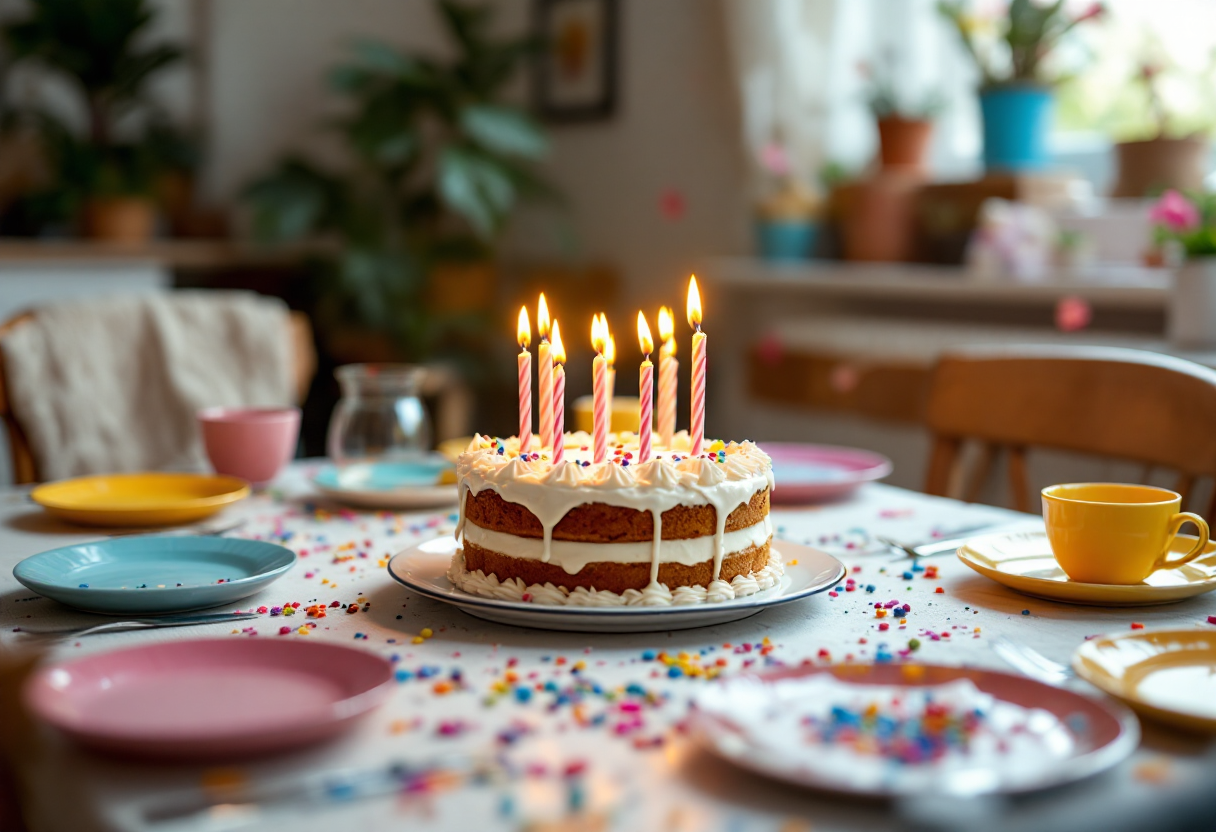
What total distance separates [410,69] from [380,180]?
0.50 m

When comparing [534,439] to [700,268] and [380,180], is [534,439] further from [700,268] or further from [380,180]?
[380,180]

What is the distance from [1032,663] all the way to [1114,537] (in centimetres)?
22

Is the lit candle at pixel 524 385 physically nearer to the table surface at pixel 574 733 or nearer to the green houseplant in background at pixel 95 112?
the table surface at pixel 574 733

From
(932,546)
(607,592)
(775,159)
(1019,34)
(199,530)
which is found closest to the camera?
(607,592)

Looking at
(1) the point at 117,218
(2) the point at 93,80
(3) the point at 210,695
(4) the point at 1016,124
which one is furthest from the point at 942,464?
(2) the point at 93,80

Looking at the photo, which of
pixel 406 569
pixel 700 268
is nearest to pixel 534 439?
pixel 406 569

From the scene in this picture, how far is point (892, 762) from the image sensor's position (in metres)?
0.65

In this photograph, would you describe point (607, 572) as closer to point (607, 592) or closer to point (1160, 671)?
point (607, 592)

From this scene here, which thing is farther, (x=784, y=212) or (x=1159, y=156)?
(x=784, y=212)

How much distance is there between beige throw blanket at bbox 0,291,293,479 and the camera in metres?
1.88

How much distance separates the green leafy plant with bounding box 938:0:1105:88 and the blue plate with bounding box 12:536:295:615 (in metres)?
2.37

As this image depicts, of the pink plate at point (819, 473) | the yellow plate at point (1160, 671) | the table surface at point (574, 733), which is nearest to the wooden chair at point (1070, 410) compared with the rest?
the pink plate at point (819, 473)

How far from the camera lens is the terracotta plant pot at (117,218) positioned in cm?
402

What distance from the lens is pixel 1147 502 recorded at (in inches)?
42.6
